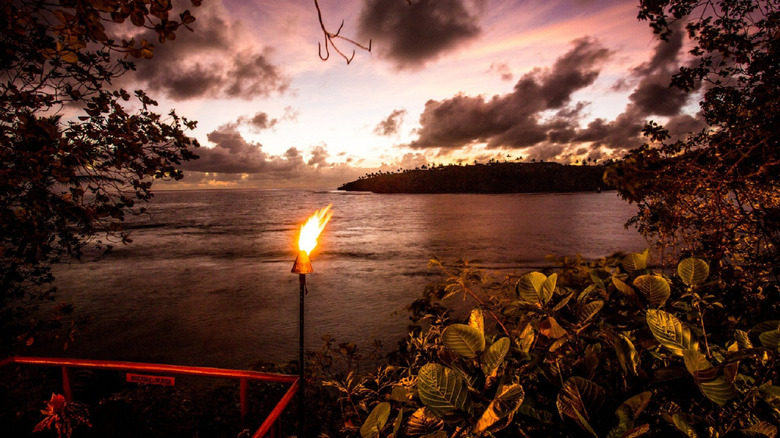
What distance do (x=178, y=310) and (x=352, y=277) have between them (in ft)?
29.6

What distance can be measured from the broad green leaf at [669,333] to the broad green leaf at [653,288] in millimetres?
226

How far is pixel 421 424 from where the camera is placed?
0.96 metres

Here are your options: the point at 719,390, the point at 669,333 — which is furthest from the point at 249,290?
the point at 719,390

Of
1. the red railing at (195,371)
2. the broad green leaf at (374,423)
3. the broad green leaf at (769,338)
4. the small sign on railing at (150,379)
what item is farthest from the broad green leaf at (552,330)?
the small sign on railing at (150,379)

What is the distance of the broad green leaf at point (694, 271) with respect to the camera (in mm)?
1254

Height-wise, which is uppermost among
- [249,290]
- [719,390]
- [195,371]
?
[719,390]

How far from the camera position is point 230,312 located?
14.0m

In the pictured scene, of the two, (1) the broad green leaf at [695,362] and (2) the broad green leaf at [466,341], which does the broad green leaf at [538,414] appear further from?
(1) the broad green leaf at [695,362]

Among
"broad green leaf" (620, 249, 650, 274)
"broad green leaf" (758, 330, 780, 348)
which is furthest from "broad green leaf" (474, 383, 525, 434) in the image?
"broad green leaf" (620, 249, 650, 274)

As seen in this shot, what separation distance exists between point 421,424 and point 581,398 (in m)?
0.44

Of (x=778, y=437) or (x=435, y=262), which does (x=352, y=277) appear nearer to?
(x=435, y=262)

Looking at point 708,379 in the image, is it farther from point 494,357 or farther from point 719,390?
point 494,357

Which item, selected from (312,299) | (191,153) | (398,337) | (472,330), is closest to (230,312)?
(312,299)

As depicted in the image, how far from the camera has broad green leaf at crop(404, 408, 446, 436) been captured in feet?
3.12
